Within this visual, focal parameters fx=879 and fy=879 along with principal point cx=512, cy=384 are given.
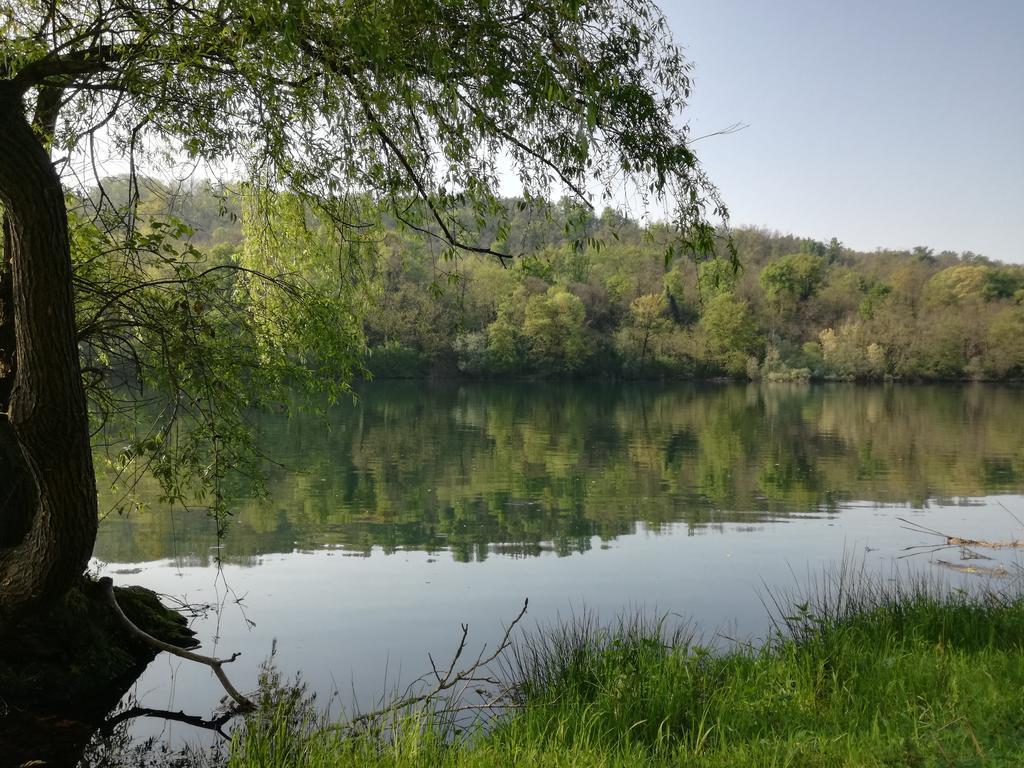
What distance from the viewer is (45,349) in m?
4.44

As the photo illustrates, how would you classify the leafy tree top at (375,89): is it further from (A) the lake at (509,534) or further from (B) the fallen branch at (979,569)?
(B) the fallen branch at (979,569)

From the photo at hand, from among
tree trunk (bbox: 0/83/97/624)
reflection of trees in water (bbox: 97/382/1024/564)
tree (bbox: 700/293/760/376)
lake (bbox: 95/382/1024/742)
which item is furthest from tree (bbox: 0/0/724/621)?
tree (bbox: 700/293/760/376)

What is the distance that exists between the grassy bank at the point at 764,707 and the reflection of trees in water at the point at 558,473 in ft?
18.7

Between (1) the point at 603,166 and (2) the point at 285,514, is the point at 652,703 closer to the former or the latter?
(1) the point at 603,166

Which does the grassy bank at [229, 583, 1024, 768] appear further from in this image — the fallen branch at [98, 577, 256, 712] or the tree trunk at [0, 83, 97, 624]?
the tree trunk at [0, 83, 97, 624]

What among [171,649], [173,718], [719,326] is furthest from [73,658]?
[719,326]

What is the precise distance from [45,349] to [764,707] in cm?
441

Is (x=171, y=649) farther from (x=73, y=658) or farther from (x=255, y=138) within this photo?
(x=255, y=138)

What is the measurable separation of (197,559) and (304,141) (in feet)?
21.2

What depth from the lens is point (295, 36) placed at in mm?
4152

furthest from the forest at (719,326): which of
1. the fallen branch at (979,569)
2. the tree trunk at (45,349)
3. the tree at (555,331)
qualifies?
the tree trunk at (45,349)

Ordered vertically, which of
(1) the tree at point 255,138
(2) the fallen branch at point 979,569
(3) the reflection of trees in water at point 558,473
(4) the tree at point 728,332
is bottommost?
(2) the fallen branch at point 979,569

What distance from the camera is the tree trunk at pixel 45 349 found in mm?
4273

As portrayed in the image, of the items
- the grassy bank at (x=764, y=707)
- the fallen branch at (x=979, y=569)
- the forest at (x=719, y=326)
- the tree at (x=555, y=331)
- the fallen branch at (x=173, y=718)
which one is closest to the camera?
the grassy bank at (x=764, y=707)
